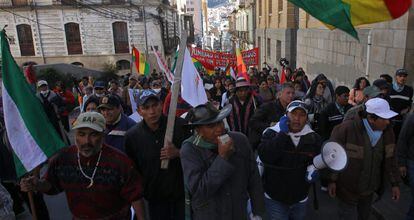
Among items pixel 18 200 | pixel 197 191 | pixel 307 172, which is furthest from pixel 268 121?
pixel 18 200

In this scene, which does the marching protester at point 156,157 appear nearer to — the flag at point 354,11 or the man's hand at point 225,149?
the man's hand at point 225,149

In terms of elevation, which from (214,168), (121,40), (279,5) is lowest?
(214,168)

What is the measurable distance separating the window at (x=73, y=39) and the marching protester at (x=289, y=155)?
106 feet

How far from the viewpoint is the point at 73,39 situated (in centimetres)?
3203

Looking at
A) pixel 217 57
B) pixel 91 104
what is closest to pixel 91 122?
pixel 91 104

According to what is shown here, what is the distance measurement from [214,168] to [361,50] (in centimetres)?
736

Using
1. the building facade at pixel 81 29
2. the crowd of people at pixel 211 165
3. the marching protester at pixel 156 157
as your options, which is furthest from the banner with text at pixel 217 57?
the building facade at pixel 81 29

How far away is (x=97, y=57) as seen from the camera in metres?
32.4

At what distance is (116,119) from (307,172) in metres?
2.12

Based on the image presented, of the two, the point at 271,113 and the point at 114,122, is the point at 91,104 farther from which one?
the point at 271,113

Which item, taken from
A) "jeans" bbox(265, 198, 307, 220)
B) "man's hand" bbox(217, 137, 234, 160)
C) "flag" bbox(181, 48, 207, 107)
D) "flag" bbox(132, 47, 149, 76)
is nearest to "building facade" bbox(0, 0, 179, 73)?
"flag" bbox(132, 47, 149, 76)

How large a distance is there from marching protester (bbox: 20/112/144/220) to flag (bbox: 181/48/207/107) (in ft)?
4.95

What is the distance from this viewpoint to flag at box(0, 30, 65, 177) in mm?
2850

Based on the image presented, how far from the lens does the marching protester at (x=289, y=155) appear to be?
300 centimetres
